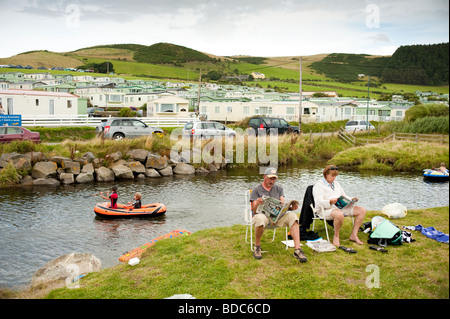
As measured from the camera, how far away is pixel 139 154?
85.4 ft

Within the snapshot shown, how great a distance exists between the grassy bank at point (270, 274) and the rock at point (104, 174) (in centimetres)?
1589

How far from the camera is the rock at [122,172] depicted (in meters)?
24.0

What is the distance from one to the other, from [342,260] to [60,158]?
20487 mm

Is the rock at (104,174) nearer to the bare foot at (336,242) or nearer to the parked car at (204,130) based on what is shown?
the parked car at (204,130)

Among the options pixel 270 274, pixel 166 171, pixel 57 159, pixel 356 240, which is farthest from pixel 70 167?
pixel 270 274

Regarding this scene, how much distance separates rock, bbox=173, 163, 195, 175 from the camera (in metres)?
26.3

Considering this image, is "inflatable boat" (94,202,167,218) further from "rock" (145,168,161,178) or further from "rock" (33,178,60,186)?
"rock" (145,168,161,178)

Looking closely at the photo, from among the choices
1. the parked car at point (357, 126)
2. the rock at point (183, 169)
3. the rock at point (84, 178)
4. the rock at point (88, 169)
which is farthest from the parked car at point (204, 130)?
the parked car at point (357, 126)

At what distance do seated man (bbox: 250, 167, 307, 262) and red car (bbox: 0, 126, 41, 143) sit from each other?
73.7 feet

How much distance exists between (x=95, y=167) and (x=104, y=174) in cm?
154

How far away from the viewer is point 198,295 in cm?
590

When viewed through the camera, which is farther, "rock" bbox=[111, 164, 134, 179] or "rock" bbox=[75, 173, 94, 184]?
"rock" bbox=[111, 164, 134, 179]

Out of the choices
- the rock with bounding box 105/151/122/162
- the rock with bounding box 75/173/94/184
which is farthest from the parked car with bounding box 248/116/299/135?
the rock with bounding box 75/173/94/184
